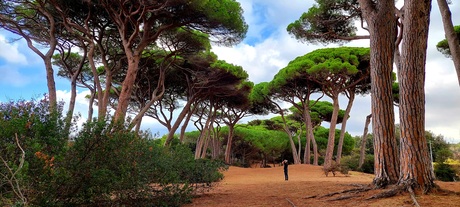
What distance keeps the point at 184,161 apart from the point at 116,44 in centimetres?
839

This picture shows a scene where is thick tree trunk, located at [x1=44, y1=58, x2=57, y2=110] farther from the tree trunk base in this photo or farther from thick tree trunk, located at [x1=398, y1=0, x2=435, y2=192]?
thick tree trunk, located at [x1=398, y1=0, x2=435, y2=192]

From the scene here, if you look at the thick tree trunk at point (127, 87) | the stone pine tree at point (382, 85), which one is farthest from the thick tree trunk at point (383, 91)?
the thick tree trunk at point (127, 87)

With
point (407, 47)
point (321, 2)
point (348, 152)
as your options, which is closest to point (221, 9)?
point (321, 2)

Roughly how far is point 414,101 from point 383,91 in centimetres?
81

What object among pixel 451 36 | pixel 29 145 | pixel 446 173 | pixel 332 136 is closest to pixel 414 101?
pixel 451 36

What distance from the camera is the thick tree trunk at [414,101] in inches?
193

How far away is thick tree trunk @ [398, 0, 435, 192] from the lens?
491 cm

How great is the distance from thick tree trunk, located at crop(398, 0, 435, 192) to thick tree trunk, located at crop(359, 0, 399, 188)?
0.55 metres

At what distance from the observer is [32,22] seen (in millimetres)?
12453

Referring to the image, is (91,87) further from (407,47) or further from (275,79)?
(407,47)

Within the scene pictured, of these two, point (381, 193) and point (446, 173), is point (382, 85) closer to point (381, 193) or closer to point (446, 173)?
point (381, 193)

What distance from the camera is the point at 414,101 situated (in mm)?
5059

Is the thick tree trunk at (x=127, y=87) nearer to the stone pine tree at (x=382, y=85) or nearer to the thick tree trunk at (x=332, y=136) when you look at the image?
the stone pine tree at (x=382, y=85)

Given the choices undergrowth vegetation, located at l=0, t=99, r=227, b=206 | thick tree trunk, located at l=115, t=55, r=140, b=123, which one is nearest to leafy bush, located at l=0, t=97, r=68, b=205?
undergrowth vegetation, located at l=0, t=99, r=227, b=206
